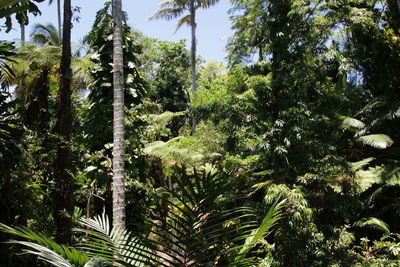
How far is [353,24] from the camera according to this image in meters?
7.25

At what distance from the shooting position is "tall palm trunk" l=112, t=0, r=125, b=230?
16.2ft

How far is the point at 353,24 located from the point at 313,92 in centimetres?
158

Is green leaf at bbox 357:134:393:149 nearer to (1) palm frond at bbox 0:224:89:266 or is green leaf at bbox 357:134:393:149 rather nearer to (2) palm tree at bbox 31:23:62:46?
(1) palm frond at bbox 0:224:89:266

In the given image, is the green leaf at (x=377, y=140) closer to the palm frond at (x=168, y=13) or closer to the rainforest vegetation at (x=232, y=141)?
the rainforest vegetation at (x=232, y=141)

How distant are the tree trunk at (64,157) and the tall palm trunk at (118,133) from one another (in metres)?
0.65

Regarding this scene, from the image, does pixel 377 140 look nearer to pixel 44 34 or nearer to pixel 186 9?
pixel 186 9

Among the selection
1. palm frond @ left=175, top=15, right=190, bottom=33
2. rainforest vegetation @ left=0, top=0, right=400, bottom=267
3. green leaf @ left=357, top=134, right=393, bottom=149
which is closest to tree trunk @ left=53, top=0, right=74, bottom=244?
rainforest vegetation @ left=0, top=0, right=400, bottom=267

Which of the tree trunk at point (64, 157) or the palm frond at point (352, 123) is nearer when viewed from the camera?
the tree trunk at point (64, 157)

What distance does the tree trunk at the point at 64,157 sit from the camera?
4.85m

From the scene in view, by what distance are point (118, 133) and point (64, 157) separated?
2.82 feet

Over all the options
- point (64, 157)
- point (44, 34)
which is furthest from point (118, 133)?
point (44, 34)

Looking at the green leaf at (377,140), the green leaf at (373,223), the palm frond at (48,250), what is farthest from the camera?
the green leaf at (377,140)

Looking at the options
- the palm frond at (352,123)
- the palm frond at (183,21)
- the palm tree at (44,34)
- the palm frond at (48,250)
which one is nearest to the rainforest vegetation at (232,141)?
the palm frond at (352,123)

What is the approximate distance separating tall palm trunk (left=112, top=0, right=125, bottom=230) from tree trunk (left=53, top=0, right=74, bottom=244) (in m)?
0.65
